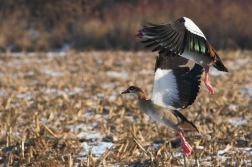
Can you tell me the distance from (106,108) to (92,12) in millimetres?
16616

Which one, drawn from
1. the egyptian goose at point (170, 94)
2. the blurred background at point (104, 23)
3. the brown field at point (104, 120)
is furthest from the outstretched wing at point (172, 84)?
the blurred background at point (104, 23)

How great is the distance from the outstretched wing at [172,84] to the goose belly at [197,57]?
22 cm

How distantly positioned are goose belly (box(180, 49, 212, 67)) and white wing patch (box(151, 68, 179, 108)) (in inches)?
11.1

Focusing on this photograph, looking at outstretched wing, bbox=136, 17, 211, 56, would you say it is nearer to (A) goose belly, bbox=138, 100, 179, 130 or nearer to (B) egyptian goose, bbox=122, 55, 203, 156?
(B) egyptian goose, bbox=122, 55, 203, 156

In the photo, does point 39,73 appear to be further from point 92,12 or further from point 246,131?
point 92,12

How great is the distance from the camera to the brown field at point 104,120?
4691 mm

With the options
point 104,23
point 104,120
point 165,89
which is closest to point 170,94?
point 165,89

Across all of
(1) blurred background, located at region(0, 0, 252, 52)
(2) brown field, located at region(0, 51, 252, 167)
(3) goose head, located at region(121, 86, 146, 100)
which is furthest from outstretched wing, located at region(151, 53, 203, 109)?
(1) blurred background, located at region(0, 0, 252, 52)

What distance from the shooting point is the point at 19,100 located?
26.0ft

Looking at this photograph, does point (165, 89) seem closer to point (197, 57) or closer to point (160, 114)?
point (160, 114)

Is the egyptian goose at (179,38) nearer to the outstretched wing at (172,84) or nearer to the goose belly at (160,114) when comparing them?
the outstretched wing at (172,84)

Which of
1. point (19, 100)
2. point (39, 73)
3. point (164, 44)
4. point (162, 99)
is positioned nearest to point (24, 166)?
point (162, 99)

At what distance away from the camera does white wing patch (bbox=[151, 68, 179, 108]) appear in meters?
4.63

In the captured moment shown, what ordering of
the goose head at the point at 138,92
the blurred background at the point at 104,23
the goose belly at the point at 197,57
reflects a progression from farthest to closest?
the blurred background at the point at 104,23 → the goose head at the point at 138,92 → the goose belly at the point at 197,57
